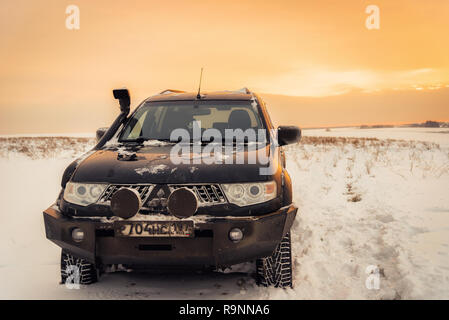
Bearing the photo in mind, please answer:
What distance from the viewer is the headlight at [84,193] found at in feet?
9.66

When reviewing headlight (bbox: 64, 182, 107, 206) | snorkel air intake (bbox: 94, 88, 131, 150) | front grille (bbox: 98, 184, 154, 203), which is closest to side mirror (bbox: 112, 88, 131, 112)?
snorkel air intake (bbox: 94, 88, 131, 150)

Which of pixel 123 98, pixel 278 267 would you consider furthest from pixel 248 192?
pixel 123 98

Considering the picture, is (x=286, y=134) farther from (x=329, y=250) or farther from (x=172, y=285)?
(x=172, y=285)

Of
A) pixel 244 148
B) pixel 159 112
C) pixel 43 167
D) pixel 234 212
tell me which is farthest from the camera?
pixel 43 167

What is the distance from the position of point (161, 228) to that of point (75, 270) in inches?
45.8

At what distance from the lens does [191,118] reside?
181 inches

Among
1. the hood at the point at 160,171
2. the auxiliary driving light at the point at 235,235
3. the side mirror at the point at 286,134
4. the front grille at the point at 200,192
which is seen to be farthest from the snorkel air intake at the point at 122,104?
the auxiliary driving light at the point at 235,235

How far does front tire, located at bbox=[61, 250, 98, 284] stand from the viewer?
132 inches

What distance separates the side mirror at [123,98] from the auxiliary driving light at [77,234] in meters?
1.92

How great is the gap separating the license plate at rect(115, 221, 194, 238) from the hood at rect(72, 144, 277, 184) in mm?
306
